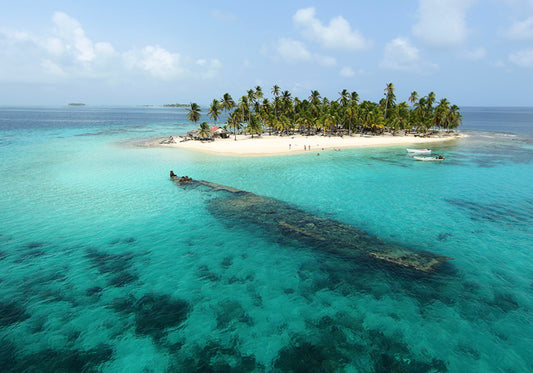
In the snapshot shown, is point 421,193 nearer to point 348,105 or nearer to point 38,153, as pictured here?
point 348,105

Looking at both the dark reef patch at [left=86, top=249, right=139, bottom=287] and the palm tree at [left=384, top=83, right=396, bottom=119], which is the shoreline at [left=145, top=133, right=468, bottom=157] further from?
the dark reef patch at [left=86, top=249, right=139, bottom=287]

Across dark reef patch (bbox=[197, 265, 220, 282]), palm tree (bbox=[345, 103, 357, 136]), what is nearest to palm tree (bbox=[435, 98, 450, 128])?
palm tree (bbox=[345, 103, 357, 136])

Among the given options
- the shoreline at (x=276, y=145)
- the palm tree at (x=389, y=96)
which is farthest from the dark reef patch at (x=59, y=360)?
the palm tree at (x=389, y=96)

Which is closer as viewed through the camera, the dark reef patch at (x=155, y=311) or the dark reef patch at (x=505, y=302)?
the dark reef patch at (x=155, y=311)

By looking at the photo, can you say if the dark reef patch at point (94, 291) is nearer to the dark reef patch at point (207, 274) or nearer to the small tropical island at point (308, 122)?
the dark reef patch at point (207, 274)

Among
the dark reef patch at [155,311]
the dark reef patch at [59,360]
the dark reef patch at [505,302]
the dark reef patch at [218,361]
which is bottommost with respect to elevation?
the dark reef patch at [59,360]
